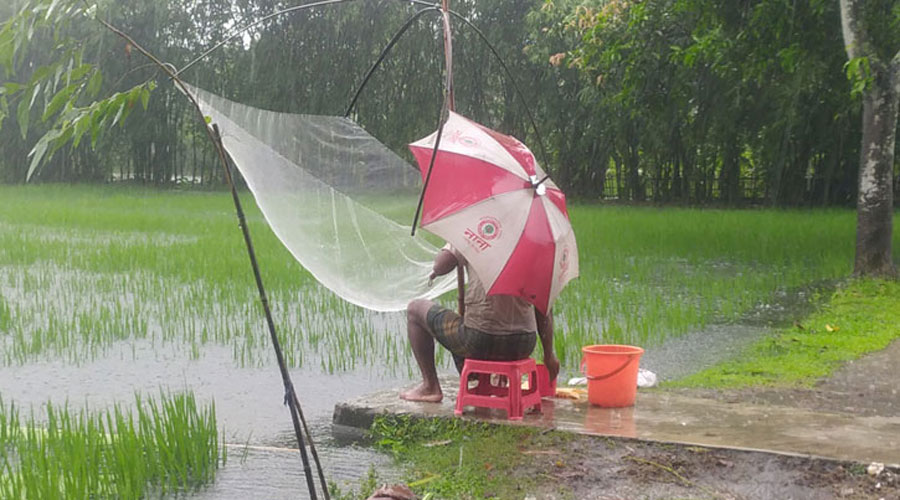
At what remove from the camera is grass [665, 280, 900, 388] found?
19.6 feet

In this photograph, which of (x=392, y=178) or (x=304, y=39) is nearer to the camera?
(x=392, y=178)

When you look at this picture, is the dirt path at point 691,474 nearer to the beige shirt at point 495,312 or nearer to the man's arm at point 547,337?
the beige shirt at point 495,312

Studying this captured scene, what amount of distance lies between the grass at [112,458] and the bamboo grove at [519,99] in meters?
9.85

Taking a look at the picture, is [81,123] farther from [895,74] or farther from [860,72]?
[895,74]

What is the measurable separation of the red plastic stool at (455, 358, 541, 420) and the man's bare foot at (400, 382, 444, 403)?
0.23m

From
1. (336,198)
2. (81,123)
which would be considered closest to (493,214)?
(336,198)

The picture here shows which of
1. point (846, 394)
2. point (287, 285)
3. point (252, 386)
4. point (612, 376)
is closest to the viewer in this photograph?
point (612, 376)

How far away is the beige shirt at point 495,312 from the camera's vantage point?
446 centimetres

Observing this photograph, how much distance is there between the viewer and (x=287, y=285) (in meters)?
9.83

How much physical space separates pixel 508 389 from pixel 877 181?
6.19m

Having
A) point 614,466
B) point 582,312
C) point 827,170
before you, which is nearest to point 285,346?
point 582,312

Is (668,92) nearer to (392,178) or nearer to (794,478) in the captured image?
(392,178)

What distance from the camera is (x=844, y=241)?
13.5 meters

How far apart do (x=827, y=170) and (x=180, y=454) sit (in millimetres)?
19419
